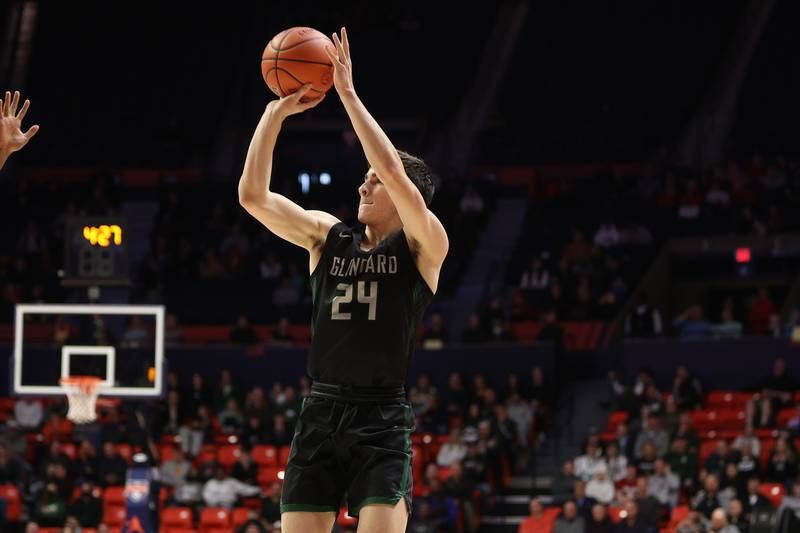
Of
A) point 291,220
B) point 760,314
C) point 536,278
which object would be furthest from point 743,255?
point 291,220

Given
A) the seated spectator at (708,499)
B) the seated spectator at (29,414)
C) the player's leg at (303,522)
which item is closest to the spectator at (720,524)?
the seated spectator at (708,499)

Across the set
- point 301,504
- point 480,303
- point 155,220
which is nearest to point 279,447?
point 480,303

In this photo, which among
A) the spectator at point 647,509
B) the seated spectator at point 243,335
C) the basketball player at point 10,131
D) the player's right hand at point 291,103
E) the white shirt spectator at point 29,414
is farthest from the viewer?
the seated spectator at point 243,335

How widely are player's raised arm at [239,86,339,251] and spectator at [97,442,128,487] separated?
48.1ft

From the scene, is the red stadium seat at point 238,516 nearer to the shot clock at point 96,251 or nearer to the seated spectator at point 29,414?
the shot clock at point 96,251

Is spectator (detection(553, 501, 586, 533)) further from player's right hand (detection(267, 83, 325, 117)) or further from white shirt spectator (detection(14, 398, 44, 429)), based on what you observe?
player's right hand (detection(267, 83, 325, 117))

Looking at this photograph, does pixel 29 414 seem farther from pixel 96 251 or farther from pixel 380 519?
pixel 380 519

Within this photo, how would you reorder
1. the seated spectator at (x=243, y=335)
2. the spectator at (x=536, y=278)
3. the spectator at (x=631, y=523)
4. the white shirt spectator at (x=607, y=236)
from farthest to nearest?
the white shirt spectator at (x=607, y=236), the spectator at (x=536, y=278), the seated spectator at (x=243, y=335), the spectator at (x=631, y=523)

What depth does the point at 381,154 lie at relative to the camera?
5.62 metres

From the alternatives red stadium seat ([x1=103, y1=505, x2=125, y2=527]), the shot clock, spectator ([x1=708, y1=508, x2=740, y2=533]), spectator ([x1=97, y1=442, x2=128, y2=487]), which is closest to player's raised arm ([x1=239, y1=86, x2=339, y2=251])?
the shot clock

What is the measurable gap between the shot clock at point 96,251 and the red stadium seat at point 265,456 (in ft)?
15.9

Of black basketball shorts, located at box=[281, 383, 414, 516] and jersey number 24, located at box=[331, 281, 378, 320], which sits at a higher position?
jersey number 24, located at box=[331, 281, 378, 320]

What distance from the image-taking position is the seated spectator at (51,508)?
19.2m

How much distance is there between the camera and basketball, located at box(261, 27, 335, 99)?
5992mm
